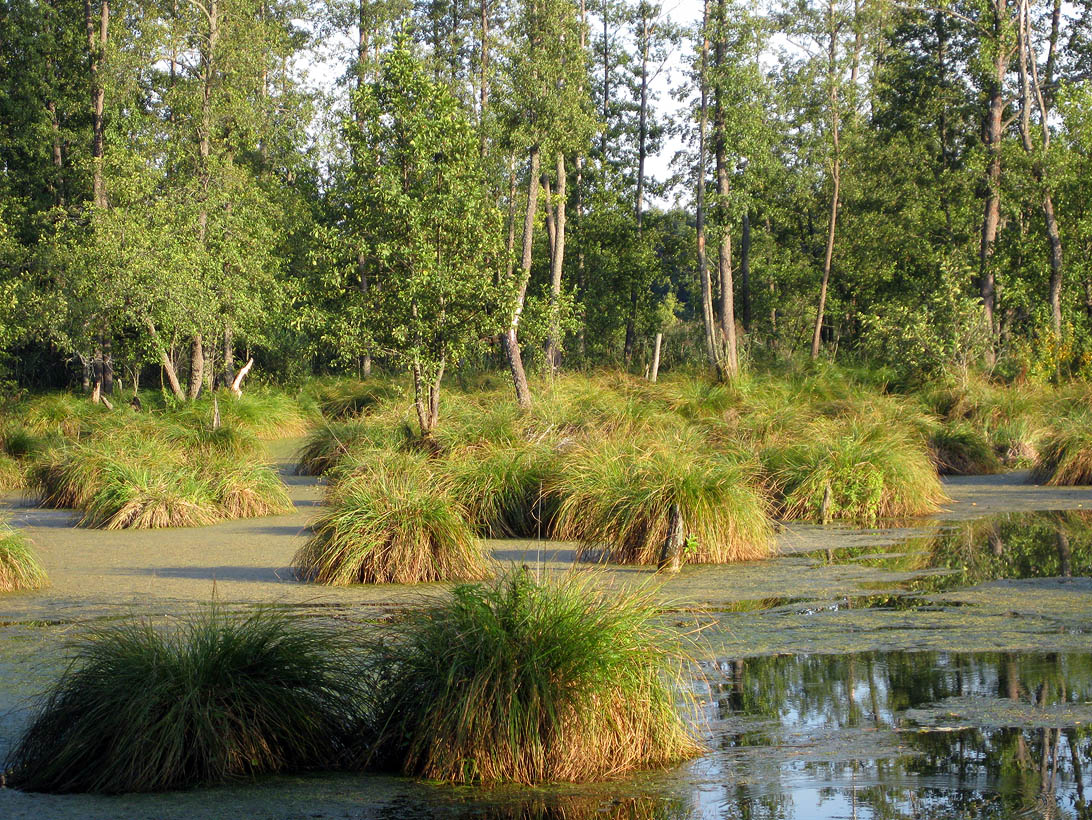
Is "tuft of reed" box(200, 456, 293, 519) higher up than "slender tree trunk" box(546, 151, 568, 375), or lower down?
lower down

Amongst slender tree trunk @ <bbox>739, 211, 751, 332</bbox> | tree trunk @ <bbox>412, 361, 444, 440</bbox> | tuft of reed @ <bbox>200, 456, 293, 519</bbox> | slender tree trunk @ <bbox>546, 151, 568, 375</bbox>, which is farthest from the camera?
slender tree trunk @ <bbox>739, 211, 751, 332</bbox>

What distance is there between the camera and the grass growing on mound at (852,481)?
14031 mm

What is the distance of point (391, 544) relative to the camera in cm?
1028

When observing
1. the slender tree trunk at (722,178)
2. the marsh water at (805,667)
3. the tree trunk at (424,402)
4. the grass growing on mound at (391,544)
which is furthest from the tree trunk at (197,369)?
the grass growing on mound at (391,544)

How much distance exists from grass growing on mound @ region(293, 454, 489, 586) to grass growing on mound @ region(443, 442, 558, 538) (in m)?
2.27

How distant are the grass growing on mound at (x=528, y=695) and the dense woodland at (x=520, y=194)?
11767 mm

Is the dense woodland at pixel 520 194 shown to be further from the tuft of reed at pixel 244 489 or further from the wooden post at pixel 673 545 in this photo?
the wooden post at pixel 673 545

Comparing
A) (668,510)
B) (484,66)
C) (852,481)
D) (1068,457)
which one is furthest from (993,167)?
(668,510)

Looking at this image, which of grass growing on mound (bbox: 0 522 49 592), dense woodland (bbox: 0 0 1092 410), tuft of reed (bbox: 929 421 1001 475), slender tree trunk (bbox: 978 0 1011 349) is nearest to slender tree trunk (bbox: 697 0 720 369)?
dense woodland (bbox: 0 0 1092 410)

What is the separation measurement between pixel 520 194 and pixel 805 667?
1197 inches

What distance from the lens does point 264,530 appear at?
1361cm

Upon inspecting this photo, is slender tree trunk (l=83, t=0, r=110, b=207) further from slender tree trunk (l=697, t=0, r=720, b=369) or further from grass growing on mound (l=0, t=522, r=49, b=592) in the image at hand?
grass growing on mound (l=0, t=522, r=49, b=592)

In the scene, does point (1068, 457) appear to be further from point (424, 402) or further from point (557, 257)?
point (557, 257)

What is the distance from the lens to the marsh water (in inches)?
200
